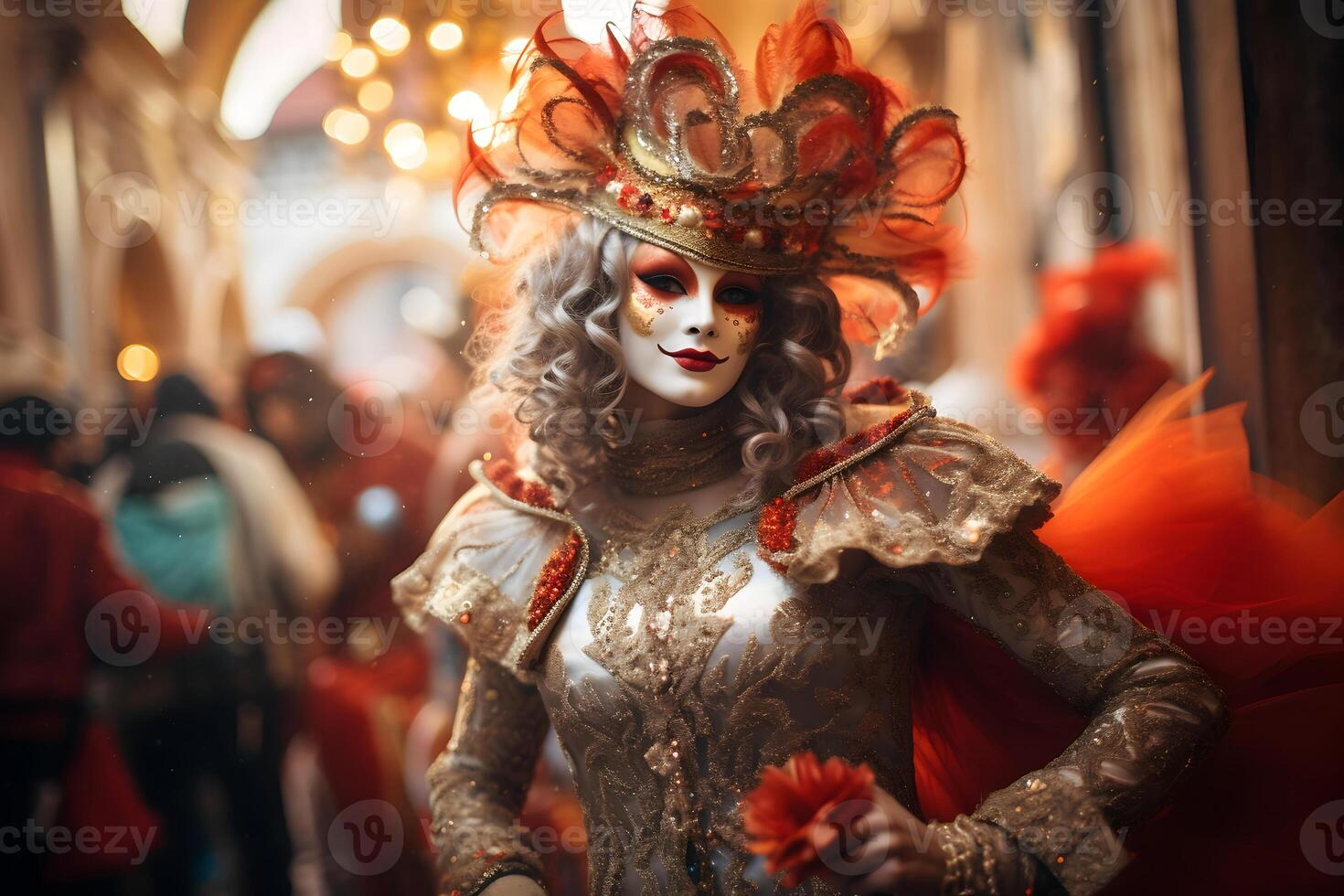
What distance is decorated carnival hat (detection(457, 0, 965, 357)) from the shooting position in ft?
4.65

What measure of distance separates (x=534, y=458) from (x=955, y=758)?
0.81 metres

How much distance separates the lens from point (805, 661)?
137 centimetres

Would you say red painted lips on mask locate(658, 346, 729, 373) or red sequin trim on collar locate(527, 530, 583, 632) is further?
red sequin trim on collar locate(527, 530, 583, 632)

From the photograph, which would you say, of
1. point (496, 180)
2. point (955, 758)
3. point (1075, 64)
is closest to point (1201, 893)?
point (955, 758)

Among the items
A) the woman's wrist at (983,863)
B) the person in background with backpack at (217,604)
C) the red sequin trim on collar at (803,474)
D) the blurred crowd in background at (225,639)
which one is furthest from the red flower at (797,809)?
the person in background with backpack at (217,604)

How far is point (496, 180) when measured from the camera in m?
1.56

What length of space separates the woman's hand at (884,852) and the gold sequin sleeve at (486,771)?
2.02ft

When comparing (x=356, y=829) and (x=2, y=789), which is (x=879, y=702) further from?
(x=2, y=789)

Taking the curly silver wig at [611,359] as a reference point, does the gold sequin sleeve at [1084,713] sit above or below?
below

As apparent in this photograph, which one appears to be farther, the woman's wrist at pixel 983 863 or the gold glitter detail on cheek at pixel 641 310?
the gold glitter detail on cheek at pixel 641 310

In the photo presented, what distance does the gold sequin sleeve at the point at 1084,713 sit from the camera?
1.20m

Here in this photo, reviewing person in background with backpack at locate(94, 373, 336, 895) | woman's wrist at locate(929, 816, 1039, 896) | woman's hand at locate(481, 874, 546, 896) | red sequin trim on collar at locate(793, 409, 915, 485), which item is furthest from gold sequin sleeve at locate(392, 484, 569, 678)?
person in background with backpack at locate(94, 373, 336, 895)

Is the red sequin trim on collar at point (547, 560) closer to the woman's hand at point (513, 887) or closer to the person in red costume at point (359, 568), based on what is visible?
the woman's hand at point (513, 887)

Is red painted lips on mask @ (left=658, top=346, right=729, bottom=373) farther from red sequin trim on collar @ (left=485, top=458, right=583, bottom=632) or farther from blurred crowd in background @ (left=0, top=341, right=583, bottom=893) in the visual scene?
blurred crowd in background @ (left=0, top=341, right=583, bottom=893)
